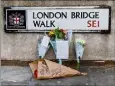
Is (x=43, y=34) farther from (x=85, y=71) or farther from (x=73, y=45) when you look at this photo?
(x=85, y=71)

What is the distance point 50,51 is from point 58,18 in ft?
2.43

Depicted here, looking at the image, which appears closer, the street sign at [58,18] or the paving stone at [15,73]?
the paving stone at [15,73]

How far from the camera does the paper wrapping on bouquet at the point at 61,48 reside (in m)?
7.33

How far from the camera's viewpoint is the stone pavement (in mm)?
6598

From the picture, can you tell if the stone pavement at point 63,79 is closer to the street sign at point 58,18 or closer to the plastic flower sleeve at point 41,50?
the plastic flower sleeve at point 41,50

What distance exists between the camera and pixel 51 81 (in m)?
6.77

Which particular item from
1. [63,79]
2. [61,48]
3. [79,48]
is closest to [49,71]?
[63,79]

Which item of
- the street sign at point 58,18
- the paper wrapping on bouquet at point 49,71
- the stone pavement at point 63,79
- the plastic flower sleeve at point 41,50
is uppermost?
the street sign at point 58,18

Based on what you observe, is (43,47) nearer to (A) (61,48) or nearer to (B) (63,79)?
(A) (61,48)

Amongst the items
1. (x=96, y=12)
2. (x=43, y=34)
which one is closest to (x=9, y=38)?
(x=43, y=34)

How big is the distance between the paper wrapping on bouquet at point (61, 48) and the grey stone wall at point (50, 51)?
0.36 m

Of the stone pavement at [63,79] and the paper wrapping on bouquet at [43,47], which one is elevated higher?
the paper wrapping on bouquet at [43,47]

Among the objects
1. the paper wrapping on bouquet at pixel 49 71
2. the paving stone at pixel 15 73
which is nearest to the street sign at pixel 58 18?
the paving stone at pixel 15 73

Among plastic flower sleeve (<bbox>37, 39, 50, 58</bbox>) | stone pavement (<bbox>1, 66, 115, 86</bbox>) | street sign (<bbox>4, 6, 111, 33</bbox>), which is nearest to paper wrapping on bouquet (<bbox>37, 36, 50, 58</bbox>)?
plastic flower sleeve (<bbox>37, 39, 50, 58</bbox>)
